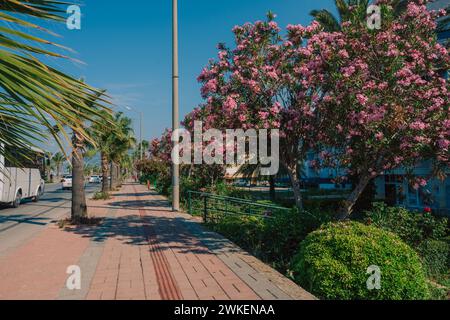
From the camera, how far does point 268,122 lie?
25.5ft

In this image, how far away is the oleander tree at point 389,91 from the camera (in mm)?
6406

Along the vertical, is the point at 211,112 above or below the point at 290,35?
below

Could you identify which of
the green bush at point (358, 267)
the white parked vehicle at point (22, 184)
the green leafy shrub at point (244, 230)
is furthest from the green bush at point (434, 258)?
the white parked vehicle at point (22, 184)

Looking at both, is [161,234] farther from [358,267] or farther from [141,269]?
[358,267]

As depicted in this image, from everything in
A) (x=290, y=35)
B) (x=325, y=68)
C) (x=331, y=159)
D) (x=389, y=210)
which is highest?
(x=290, y=35)

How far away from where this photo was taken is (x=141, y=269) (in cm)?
614

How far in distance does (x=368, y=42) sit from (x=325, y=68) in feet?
2.93

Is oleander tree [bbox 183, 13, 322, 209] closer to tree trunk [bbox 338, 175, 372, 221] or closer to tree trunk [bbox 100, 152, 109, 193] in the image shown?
tree trunk [bbox 338, 175, 372, 221]

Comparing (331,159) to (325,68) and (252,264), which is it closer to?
(325,68)

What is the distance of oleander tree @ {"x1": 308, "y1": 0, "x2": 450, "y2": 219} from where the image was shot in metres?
6.41

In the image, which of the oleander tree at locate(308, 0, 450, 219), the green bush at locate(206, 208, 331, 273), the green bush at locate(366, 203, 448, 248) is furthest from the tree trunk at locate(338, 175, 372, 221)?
the green bush at locate(366, 203, 448, 248)

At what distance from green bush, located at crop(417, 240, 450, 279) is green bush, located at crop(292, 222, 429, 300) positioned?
287 centimetres

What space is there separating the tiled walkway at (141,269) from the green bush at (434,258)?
392 cm
